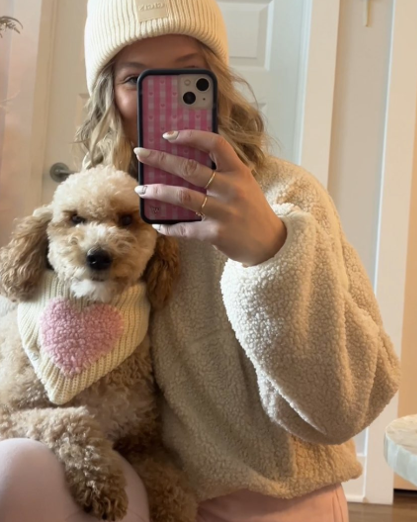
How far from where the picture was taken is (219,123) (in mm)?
861

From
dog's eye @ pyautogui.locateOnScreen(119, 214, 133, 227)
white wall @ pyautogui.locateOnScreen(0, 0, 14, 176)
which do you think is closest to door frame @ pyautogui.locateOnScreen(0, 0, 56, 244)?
white wall @ pyautogui.locateOnScreen(0, 0, 14, 176)

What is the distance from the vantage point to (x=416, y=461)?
1.55 feet

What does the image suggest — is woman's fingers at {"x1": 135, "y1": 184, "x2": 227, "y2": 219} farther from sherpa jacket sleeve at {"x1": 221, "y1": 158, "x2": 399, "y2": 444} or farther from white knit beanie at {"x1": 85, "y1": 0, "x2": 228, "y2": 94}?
white knit beanie at {"x1": 85, "y1": 0, "x2": 228, "y2": 94}

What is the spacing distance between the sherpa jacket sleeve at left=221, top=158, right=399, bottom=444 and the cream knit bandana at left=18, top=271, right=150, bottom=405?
19 centimetres

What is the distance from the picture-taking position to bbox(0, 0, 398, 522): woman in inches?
24.3

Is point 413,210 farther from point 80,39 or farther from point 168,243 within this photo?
point 168,243

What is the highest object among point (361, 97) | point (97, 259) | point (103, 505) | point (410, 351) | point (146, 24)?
point (361, 97)

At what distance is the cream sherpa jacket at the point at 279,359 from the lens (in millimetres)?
636

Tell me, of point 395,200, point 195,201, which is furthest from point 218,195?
point 395,200

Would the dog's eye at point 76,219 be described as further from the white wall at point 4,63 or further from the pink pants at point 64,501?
the white wall at point 4,63

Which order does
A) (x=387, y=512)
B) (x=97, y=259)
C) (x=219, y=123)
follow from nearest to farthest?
(x=97, y=259), (x=219, y=123), (x=387, y=512)

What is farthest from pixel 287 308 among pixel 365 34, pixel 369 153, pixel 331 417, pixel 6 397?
pixel 365 34

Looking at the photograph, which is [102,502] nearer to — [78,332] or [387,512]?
[78,332]

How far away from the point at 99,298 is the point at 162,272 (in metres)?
0.09
